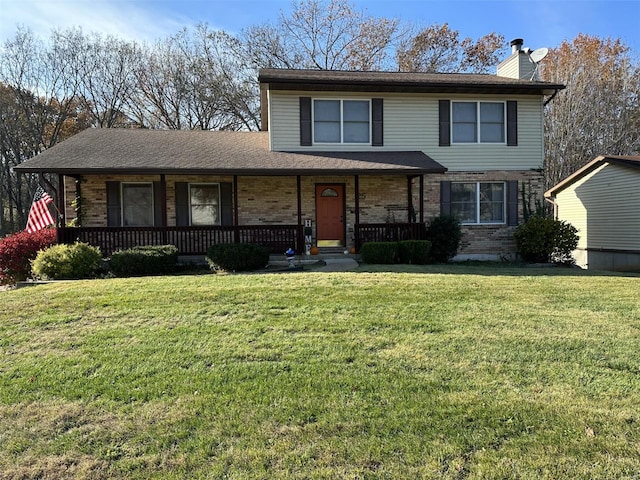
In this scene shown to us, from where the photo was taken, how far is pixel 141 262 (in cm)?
988

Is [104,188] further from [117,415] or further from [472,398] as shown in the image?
[472,398]

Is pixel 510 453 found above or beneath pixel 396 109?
beneath

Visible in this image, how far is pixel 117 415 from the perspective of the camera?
316cm

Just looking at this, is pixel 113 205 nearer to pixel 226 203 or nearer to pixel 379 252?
pixel 226 203

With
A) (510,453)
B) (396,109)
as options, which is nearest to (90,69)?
(396,109)

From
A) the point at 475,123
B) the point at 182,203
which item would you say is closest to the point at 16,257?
the point at 182,203

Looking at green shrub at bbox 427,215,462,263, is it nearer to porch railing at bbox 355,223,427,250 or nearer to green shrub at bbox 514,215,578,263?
porch railing at bbox 355,223,427,250

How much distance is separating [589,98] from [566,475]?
25416 mm

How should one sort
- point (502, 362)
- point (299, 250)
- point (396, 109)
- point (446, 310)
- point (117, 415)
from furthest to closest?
1. point (396, 109)
2. point (299, 250)
3. point (446, 310)
4. point (502, 362)
5. point (117, 415)

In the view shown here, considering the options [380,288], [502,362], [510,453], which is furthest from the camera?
[380,288]

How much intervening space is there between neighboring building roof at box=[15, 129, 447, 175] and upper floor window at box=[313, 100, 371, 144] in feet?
1.96

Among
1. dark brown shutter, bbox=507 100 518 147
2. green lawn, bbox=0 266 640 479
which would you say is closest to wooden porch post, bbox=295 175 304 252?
green lawn, bbox=0 266 640 479

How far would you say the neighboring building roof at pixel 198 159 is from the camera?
10.8m

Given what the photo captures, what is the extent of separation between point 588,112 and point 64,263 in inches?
991
